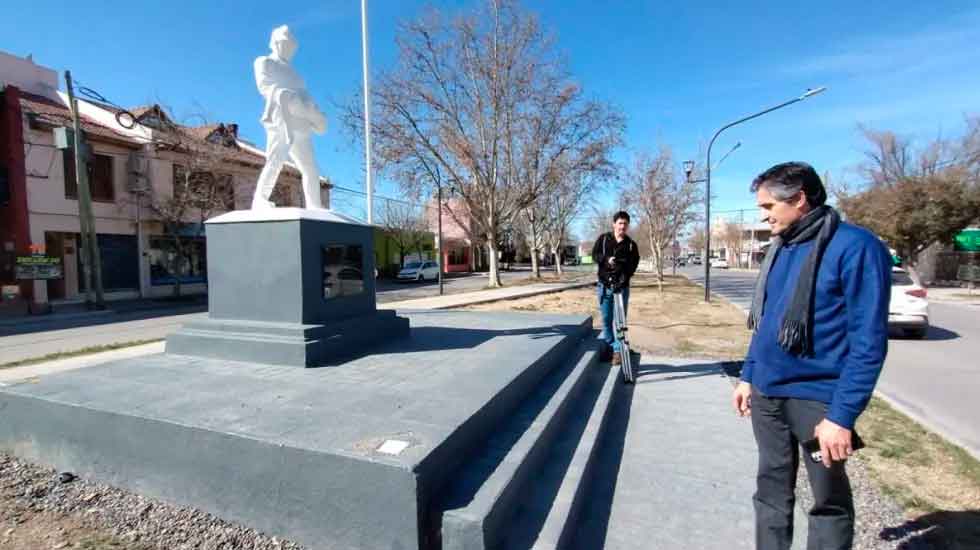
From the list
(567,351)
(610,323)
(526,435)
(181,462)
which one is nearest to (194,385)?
(181,462)

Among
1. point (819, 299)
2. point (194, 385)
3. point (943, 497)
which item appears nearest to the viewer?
point (819, 299)

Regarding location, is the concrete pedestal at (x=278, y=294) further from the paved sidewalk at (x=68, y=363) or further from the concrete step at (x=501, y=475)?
the concrete step at (x=501, y=475)

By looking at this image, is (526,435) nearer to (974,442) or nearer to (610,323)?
(610,323)

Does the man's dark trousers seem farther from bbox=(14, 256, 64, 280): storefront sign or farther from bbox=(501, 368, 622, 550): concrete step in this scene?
bbox=(14, 256, 64, 280): storefront sign

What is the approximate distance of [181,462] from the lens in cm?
289

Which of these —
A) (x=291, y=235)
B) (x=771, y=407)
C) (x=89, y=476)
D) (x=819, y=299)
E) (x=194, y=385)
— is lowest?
(x=89, y=476)

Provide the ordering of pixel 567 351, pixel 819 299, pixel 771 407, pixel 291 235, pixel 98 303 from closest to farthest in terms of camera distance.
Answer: pixel 819 299, pixel 771 407, pixel 291 235, pixel 567 351, pixel 98 303

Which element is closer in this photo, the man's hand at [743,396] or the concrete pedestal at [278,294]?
the man's hand at [743,396]

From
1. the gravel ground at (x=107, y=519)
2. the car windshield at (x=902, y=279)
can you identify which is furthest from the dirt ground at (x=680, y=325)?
the gravel ground at (x=107, y=519)

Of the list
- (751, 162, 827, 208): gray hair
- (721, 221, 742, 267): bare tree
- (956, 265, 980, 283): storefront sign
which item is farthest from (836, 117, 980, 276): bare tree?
(721, 221, 742, 267): bare tree

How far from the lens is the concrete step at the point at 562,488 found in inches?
95.0

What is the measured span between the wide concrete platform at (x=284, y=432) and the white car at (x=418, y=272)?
2958 centimetres

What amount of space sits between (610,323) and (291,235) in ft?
13.3

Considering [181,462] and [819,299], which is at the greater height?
[819,299]
